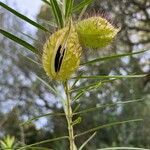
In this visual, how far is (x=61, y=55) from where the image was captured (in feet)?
1.83

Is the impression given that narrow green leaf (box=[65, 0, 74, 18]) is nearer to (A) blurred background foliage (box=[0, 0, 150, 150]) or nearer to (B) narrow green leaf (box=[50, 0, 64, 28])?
(B) narrow green leaf (box=[50, 0, 64, 28])

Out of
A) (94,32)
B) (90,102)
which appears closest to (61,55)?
(94,32)

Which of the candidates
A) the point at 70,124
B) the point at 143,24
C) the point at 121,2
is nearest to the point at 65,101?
the point at 70,124

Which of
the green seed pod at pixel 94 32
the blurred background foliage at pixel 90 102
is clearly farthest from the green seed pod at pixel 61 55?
the blurred background foliage at pixel 90 102

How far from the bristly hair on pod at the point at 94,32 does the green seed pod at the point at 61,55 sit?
0.09 feet

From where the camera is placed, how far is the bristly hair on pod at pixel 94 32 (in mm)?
599

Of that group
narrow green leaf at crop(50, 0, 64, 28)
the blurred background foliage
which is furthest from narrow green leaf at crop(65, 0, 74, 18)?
the blurred background foliage

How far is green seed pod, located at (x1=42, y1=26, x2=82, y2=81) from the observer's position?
0.56 m

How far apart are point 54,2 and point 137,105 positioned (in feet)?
17.7

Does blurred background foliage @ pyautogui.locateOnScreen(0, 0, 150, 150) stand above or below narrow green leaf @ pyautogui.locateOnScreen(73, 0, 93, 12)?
above

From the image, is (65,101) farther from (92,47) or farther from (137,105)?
(137,105)

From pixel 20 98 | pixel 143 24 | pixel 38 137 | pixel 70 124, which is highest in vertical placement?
pixel 143 24

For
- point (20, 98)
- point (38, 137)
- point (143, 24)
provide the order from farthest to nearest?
point (143, 24) → point (38, 137) → point (20, 98)

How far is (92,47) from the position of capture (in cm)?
61
